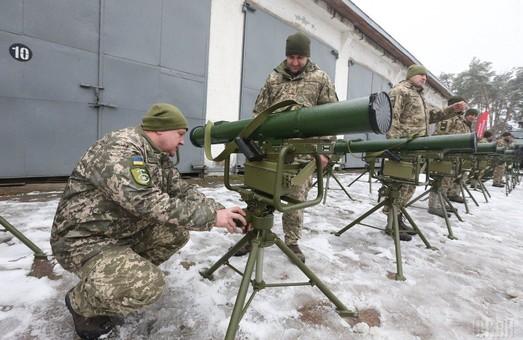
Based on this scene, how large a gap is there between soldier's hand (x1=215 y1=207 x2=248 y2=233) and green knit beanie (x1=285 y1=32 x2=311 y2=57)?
5.00 feet

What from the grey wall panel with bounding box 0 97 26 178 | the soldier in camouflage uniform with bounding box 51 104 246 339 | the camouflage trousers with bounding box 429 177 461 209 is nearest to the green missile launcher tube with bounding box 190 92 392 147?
the soldier in camouflage uniform with bounding box 51 104 246 339

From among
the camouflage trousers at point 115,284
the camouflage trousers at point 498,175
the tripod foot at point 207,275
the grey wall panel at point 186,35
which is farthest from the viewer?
the camouflage trousers at point 498,175

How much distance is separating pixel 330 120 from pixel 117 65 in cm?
417

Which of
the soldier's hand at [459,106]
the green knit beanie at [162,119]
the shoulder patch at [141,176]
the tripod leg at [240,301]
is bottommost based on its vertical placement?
the tripod leg at [240,301]

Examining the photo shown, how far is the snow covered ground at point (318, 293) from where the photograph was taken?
1530 mm

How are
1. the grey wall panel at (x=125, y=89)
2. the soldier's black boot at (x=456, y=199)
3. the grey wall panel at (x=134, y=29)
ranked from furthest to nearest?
the soldier's black boot at (x=456, y=199) < the grey wall panel at (x=125, y=89) < the grey wall panel at (x=134, y=29)

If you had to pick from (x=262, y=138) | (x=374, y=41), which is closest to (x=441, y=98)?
(x=374, y=41)

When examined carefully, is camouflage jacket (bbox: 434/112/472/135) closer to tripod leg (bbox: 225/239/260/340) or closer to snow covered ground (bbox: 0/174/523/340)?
snow covered ground (bbox: 0/174/523/340)

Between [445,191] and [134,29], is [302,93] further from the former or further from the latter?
[445,191]

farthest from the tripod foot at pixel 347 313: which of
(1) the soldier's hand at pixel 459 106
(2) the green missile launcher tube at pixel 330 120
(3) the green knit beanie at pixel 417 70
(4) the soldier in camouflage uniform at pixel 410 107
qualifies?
(1) the soldier's hand at pixel 459 106

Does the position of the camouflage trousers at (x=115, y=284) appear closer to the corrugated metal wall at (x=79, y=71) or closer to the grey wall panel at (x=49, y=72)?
the corrugated metal wall at (x=79, y=71)

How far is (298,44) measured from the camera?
93.0 inches

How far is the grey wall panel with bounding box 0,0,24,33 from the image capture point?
3410 millimetres

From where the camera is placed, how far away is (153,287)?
4.32 feet
